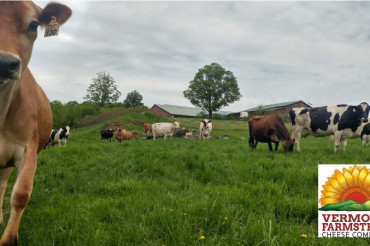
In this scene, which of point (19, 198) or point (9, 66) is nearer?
point (9, 66)

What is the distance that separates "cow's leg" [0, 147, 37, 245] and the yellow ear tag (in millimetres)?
1548

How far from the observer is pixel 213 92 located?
68438mm

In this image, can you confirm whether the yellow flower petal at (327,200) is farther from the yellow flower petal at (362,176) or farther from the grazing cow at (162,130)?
the grazing cow at (162,130)

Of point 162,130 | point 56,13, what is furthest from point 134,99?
point 56,13

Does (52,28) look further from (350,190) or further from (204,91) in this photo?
(204,91)

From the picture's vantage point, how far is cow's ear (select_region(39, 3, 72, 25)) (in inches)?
131

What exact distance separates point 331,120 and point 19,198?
11.3m

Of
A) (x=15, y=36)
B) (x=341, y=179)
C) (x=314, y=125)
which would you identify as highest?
(x=15, y=36)

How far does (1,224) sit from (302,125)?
11363 millimetres

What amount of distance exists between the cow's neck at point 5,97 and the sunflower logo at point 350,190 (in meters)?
3.42

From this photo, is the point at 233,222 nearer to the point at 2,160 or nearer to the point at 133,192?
the point at 133,192

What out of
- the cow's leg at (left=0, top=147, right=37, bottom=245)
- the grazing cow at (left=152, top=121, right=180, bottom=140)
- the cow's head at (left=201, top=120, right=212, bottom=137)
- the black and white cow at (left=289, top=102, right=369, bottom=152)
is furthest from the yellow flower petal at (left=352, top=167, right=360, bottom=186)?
the grazing cow at (left=152, top=121, right=180, bottom=140)

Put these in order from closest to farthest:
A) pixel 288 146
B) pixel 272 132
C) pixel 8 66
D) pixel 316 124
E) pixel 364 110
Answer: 1. pixel 8 66
2. pixel 364 110
3. pixel 288 146
4. pixel 272 132
5. pixel 316 124

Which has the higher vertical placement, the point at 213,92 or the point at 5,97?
the point at 213,92
